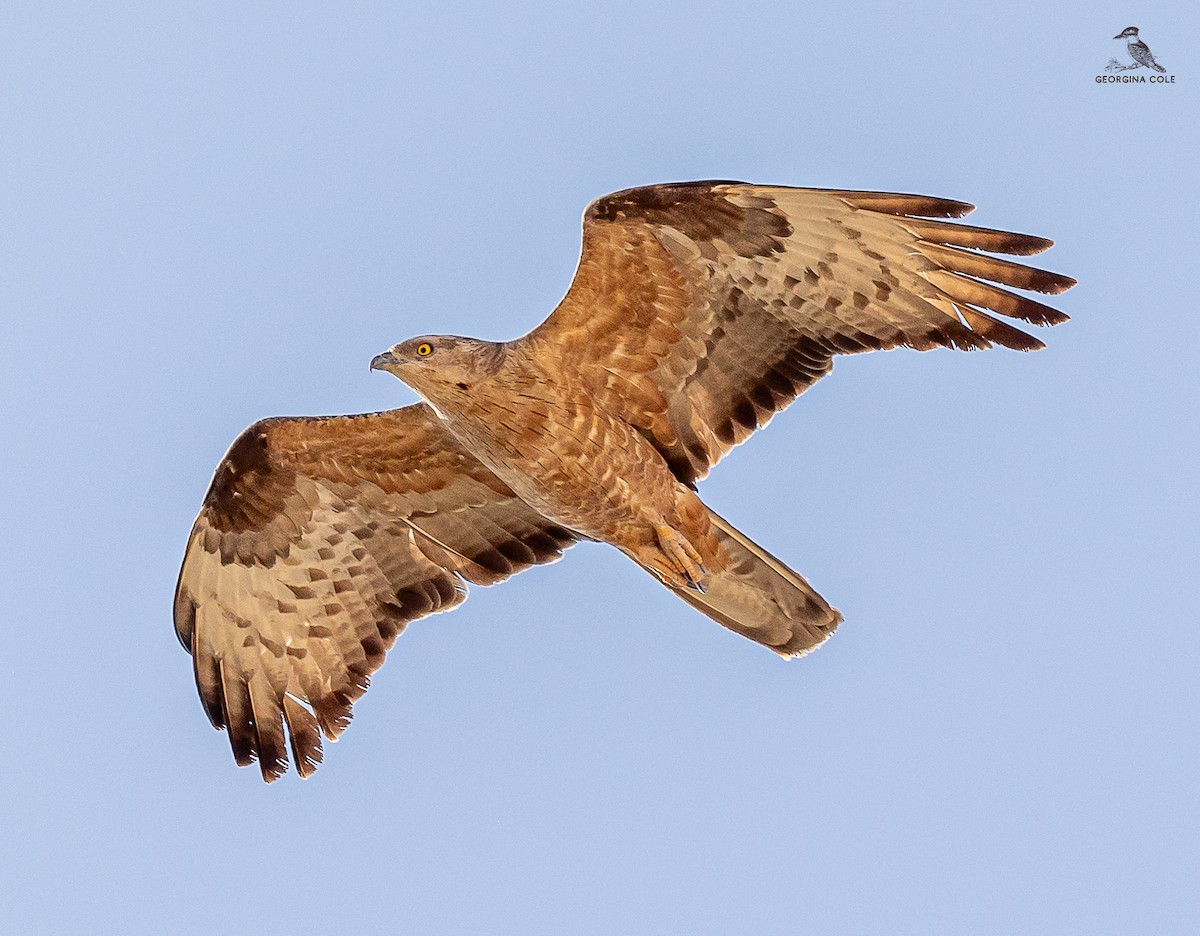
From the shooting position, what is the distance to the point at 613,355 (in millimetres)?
11867

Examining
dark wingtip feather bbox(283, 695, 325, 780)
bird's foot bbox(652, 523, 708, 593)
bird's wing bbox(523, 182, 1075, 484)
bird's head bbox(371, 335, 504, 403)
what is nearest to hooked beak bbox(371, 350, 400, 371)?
bird's head bbox(371, 335, 504, 403)

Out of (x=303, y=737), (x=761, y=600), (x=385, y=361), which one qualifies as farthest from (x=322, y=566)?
(x=761, y=600)

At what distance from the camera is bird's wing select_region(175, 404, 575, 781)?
12.7 metres

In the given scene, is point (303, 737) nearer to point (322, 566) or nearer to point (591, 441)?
point (322, 566)

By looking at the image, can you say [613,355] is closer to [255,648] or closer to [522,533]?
[522,533]

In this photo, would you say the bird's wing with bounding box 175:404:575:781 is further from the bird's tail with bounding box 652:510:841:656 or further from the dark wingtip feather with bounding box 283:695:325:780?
the bird's tail with bounding box 652:510:841:656

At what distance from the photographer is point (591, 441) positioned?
38.4ft

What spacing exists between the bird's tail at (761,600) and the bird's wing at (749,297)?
681 millimetres

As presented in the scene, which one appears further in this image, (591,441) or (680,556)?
(680,556)

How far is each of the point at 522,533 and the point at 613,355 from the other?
71.8 inches

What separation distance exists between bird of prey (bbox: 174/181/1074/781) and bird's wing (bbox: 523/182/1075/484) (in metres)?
0.02

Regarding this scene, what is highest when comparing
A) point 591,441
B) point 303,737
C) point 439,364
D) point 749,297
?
point 749,297

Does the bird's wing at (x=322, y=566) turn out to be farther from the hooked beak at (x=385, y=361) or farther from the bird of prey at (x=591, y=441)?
Result: the hooked beak at (x=385, y=361)

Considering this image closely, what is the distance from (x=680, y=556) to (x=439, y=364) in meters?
2.22
